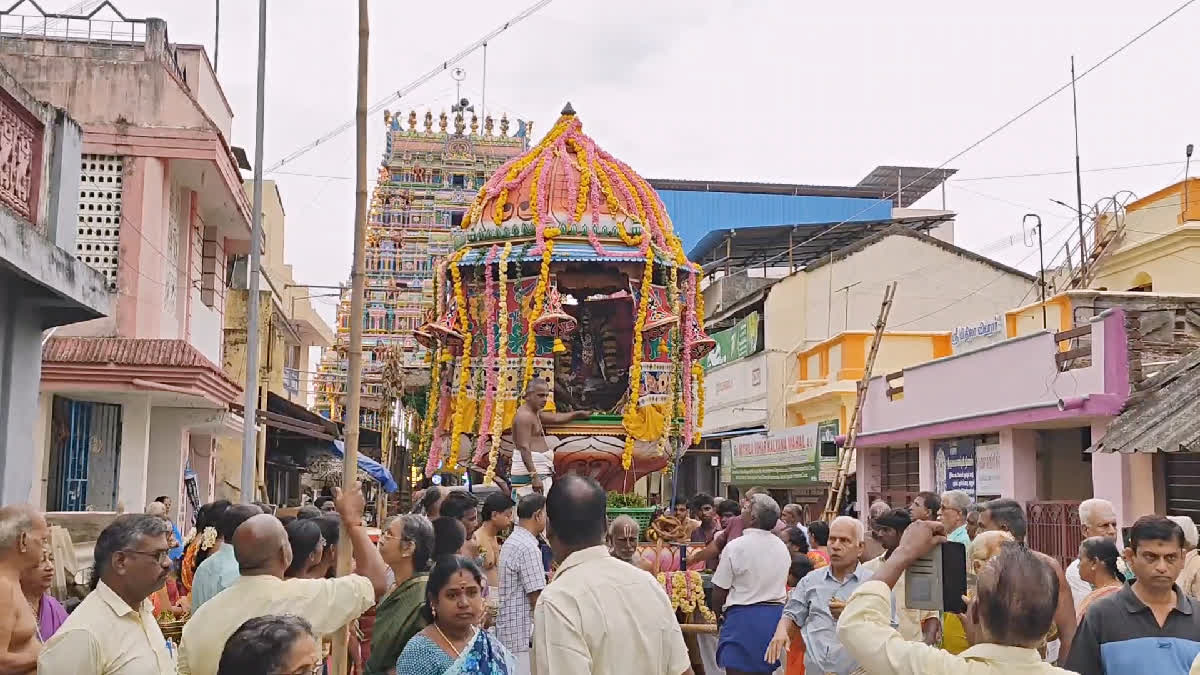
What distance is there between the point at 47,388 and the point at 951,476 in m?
13.1

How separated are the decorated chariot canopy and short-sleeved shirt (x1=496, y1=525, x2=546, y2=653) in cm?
845

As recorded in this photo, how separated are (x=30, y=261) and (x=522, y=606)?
4.40 metres

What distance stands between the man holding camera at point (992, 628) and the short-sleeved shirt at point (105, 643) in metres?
2.26

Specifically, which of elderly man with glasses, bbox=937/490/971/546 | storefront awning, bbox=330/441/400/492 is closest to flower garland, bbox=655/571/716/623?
elderly man with glasses, bbox=937/490/971/546

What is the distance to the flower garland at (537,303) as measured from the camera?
15.4m

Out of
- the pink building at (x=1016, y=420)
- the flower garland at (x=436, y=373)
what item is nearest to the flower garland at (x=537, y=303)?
the flower garland at (x=436, y=373)

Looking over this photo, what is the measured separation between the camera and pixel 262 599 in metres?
4.51

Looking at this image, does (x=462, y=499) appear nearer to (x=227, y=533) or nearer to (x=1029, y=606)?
(x=227, y=533)

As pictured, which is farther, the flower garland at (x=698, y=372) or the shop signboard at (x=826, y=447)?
the shop signboard at (x=826, y=447)

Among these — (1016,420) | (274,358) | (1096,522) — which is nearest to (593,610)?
(1096,522)

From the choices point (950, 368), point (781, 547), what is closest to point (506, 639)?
point (781, 547)

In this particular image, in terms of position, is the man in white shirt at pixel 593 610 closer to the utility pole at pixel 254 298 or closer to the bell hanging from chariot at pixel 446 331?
the bell hanging from chariot at pixel 446 331

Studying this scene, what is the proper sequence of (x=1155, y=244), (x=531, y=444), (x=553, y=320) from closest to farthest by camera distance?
(x=531, y=444), (x=553, y=320), (x=1155, y=244)

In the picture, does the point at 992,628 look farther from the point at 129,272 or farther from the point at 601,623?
the point at 129,272
